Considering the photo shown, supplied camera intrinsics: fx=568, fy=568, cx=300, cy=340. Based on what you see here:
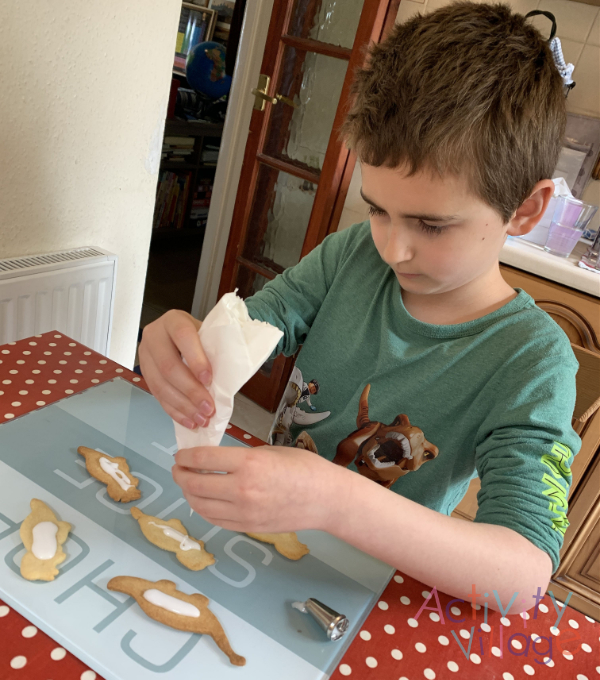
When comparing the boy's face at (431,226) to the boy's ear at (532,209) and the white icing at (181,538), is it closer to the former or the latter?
the boy's ear at (532,209)

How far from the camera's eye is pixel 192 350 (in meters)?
0.56

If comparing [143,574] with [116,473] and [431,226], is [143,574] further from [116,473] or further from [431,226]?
[431,226]

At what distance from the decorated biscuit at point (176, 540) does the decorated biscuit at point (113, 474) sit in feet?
0.08

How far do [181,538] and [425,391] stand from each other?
393 mm

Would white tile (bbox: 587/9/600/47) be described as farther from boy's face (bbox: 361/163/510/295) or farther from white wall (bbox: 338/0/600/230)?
boy's face (bbox: 361/163/510/295)

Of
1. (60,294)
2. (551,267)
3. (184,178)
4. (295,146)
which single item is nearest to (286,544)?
(60,294)

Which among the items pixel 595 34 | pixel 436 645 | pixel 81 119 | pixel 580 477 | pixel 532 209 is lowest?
pixel 580 477

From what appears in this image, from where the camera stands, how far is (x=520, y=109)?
60cm

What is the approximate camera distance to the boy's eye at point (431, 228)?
0.62m

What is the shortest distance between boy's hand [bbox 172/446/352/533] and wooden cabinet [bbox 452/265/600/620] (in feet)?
3.09

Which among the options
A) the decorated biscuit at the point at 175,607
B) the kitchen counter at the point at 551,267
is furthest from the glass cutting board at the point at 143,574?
the kitchen counter at the point at 551,267

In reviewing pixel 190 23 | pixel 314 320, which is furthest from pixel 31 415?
pixel 190 23

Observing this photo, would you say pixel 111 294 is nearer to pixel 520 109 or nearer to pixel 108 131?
pixel 108 131

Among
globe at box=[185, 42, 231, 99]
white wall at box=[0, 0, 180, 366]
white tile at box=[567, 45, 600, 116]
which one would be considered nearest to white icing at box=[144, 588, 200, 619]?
white wall at box=[0, 0, 180, 366]
